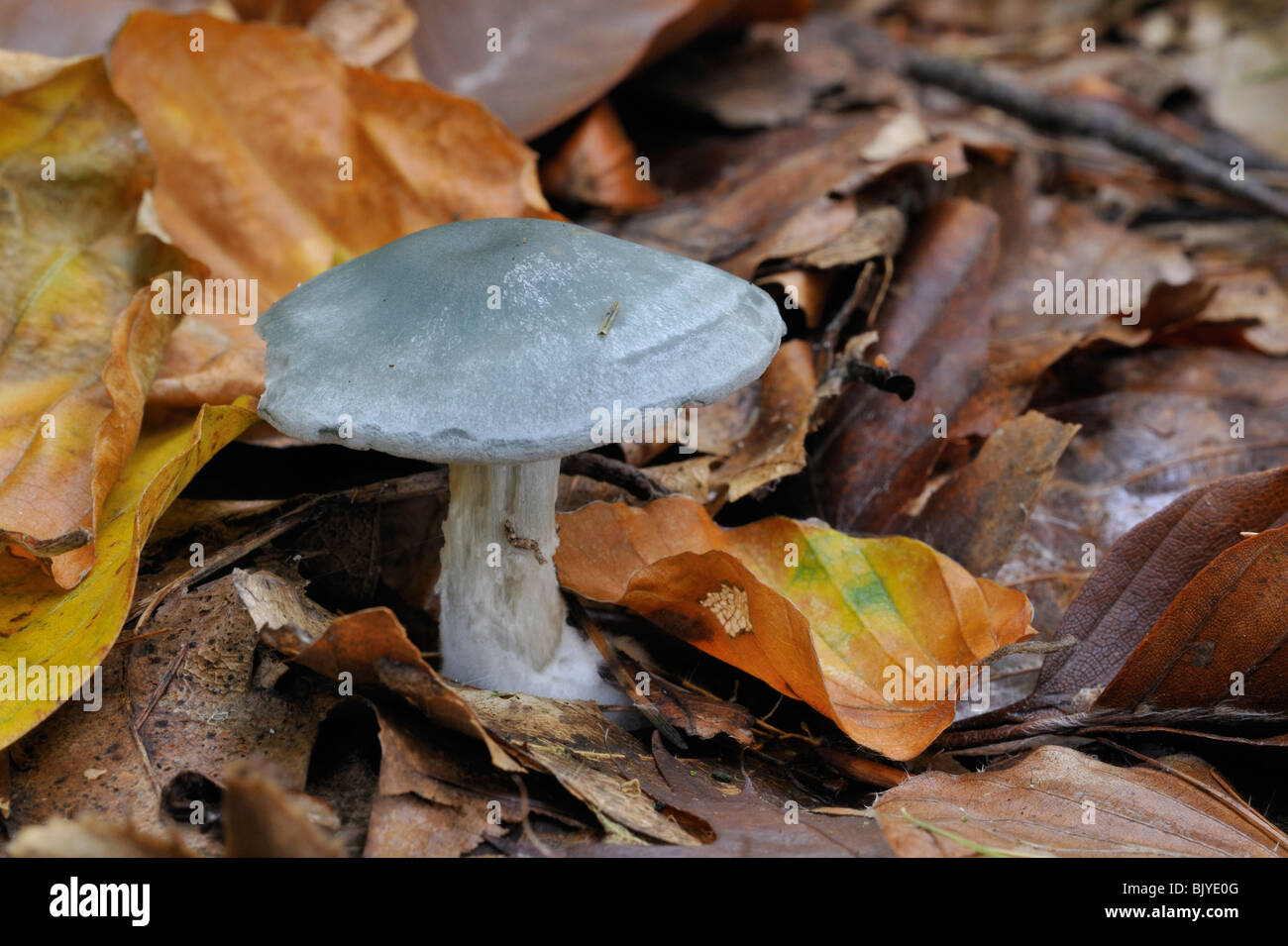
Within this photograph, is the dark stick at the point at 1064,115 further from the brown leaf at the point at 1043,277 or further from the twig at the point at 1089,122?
the brown leaf at the point at 1043,277

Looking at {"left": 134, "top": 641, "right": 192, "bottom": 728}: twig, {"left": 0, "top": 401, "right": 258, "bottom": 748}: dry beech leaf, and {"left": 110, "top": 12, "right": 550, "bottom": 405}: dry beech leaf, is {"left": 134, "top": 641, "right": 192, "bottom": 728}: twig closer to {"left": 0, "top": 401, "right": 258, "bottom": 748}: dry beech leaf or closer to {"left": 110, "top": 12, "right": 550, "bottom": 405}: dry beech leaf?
{"left": 0, "top": 401, "right": 258, "bottom": 748}: dry beech leaf

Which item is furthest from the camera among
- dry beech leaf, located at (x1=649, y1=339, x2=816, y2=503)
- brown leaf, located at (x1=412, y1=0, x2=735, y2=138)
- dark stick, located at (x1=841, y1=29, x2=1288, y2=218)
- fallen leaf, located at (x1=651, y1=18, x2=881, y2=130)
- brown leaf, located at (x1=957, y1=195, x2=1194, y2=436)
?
dark stick, located at (x1=841, y1=29, x2=1288, y2=218)

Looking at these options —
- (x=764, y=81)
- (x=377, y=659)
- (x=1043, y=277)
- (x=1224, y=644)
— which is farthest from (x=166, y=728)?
(x=764, y=81)

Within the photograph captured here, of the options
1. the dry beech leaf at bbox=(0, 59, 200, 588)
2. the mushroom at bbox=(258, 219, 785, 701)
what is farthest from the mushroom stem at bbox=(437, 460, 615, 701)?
the dry beech leaf at bbox=(0, 59, 200, 588)

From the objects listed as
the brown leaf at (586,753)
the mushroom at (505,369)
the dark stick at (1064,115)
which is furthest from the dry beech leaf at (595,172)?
the brown leaf at (586,753)

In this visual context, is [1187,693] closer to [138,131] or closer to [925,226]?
[925,226]

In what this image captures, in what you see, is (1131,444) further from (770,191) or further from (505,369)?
(505,369)
